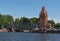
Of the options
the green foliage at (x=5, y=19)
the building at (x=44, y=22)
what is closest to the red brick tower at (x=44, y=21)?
the building at (x=44, y=22)

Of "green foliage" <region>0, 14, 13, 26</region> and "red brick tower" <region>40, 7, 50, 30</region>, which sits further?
"green foliage" <region>0, 14, 13, 26</region>

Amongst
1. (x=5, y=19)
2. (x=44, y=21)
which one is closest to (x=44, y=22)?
(x=44, y=21)

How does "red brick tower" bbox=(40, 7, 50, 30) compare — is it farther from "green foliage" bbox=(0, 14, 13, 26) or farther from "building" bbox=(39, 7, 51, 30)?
"green foliage" bbox=(0, 14, 13, 26)

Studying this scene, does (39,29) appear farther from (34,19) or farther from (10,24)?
(34,19)

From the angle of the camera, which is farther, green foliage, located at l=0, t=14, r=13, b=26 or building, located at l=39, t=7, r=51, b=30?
green foliage, located at l=0, t=14, r=13, b=26

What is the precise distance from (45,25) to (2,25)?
72.2 ft

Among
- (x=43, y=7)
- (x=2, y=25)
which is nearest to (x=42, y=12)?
(x=43, y=7)

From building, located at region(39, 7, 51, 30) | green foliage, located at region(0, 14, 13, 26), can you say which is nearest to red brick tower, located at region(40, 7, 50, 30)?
building, located at region(39, 7, 51, 30)

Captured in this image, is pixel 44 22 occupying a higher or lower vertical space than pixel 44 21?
lower

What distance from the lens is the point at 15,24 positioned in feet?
447

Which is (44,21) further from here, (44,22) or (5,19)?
(5,19)

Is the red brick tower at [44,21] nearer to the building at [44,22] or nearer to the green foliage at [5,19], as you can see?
the building at [44,22]

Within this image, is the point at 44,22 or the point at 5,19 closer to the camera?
the point at 44,22

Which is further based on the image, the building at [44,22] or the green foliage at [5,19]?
the green foliage at [5,19]
